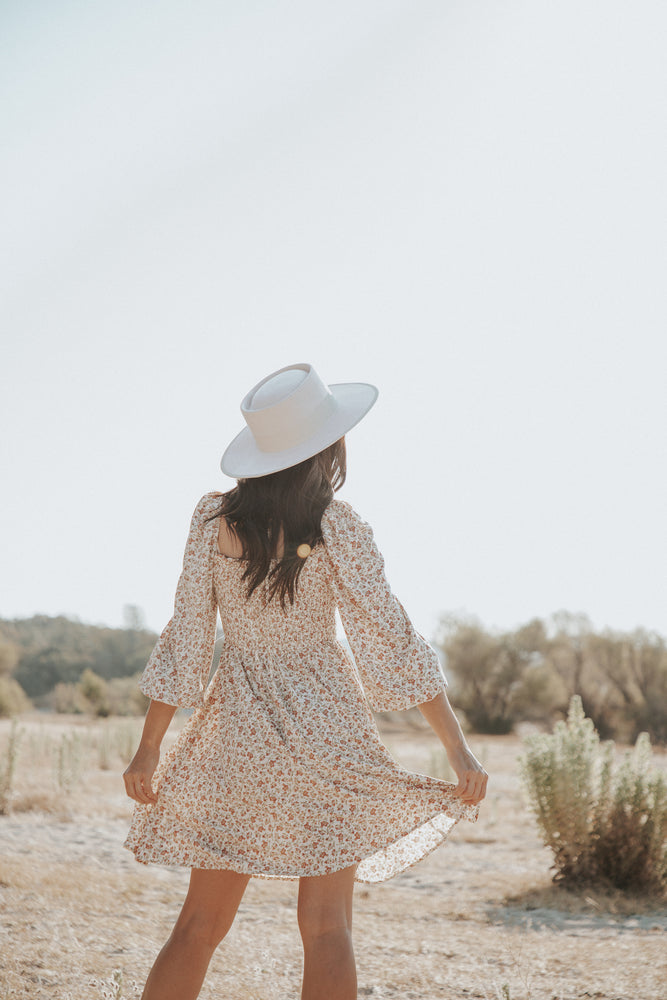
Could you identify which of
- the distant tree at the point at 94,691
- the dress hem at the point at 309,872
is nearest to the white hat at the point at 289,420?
the dress hem at the point at 309,872

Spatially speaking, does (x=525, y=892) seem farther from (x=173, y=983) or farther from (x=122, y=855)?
(x=173, y=983)

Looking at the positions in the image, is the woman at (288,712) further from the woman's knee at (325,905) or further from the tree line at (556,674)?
the tree line at (556,674)

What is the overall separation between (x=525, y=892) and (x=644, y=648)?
16931 mm

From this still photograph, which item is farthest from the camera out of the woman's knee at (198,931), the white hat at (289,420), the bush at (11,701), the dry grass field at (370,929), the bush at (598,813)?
the bush at (11,701)

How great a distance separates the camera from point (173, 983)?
212cm

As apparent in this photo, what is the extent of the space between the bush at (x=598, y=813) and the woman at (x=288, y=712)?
3456 millimetres

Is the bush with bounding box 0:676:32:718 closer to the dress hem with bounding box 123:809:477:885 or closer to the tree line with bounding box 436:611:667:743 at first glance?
the tree line with bounding box 436:611:667:743

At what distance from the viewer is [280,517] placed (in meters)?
2.34

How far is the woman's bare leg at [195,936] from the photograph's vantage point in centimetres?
212

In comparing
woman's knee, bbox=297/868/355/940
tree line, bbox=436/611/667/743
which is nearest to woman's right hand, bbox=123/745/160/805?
woman's knee, bbox=297/868/355/940

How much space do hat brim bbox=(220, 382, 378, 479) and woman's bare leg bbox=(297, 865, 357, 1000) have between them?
1028 millimetres

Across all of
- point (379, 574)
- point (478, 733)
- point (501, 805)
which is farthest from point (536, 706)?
point (379, 574)

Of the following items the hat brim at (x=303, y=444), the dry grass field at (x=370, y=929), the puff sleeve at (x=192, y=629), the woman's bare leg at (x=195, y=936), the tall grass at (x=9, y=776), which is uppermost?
the hat brim at (x=303, y=444)

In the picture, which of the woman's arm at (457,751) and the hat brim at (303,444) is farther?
the hat brim at (303,444)
